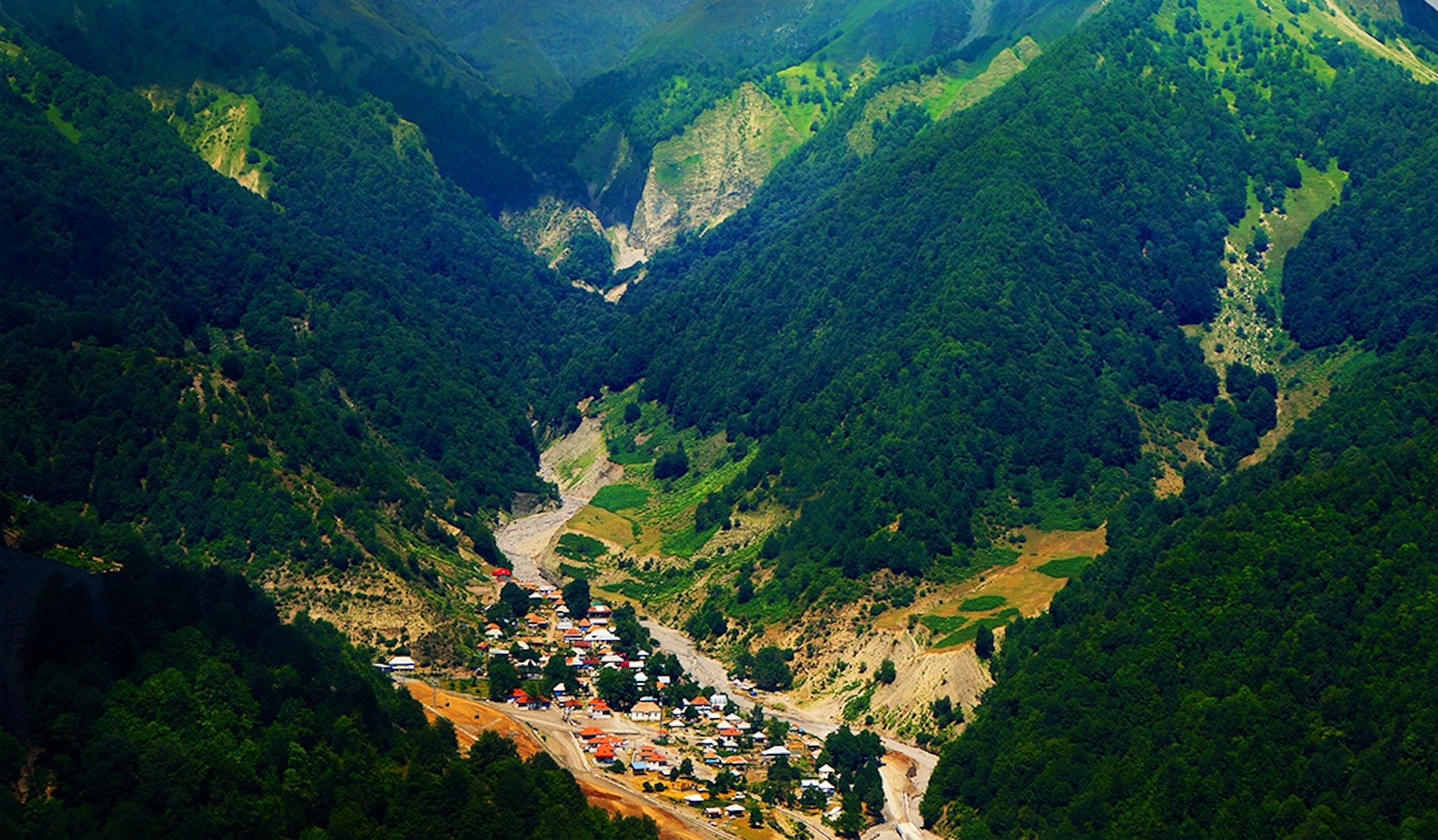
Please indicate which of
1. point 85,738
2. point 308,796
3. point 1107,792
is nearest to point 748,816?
point 1107,792

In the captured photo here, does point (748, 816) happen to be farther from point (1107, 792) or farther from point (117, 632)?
point (117, 632)

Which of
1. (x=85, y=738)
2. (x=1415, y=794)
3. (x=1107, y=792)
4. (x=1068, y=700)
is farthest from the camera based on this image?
(x=1068, y=700)

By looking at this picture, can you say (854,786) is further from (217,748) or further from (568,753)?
(217,748)

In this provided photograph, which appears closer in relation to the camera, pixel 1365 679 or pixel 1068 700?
pixel 1365 679

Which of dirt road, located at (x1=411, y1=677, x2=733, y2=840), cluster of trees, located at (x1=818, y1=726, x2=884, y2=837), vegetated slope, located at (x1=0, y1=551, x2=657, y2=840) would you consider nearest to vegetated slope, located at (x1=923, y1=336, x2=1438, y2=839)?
cluster of trees, located at (x1=818, y1=726, x2=884, y2=837)

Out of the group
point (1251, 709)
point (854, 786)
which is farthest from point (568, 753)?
point (1251, 709)

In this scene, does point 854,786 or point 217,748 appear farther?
point 854,786
